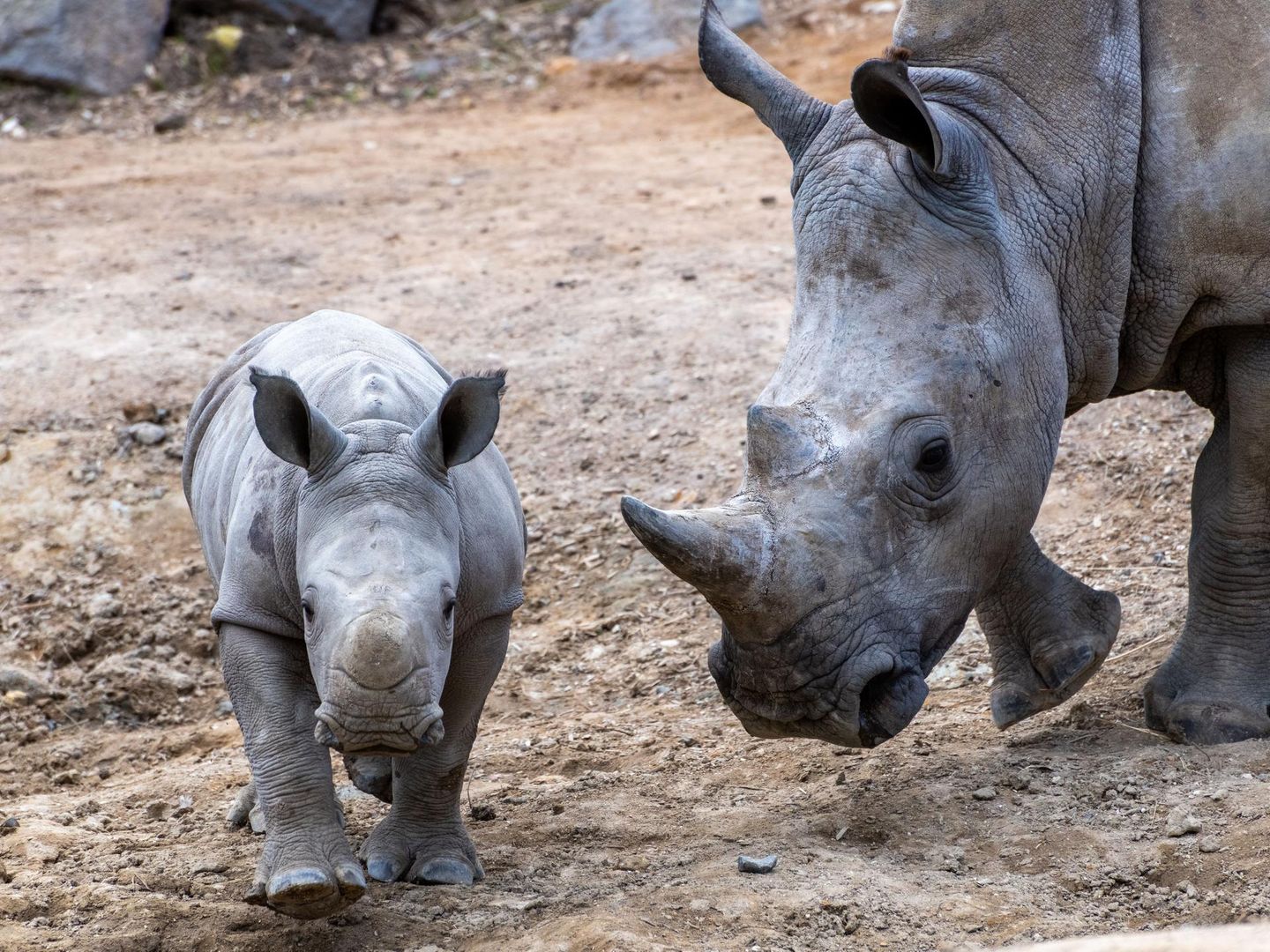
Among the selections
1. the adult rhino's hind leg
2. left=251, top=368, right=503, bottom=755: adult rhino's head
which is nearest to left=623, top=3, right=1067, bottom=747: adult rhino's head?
left=251, top=368, right=503, bottom=755: adult rhino's head

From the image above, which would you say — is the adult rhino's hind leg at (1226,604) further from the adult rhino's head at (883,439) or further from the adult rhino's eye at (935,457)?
the adult rhino's eye at (935,457)

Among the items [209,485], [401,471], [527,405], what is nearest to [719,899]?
[401,471]

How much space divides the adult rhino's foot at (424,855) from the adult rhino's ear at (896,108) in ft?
7.71

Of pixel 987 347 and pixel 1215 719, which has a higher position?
pixel 987 347

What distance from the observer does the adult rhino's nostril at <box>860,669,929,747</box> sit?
4586 millimetres

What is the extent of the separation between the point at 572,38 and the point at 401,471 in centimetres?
1425

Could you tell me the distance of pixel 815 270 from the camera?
196 inches

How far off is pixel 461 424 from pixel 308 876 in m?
1.25

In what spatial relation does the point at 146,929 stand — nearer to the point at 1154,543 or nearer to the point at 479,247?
the point at 1154,543

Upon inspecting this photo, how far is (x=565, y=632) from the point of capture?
7480mm

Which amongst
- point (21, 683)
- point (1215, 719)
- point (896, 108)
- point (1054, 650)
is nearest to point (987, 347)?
point (896, 108)

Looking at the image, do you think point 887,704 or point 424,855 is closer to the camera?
point 887,704

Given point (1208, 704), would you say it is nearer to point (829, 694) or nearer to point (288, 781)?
point (829, 694)

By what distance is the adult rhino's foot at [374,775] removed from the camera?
5.55m
